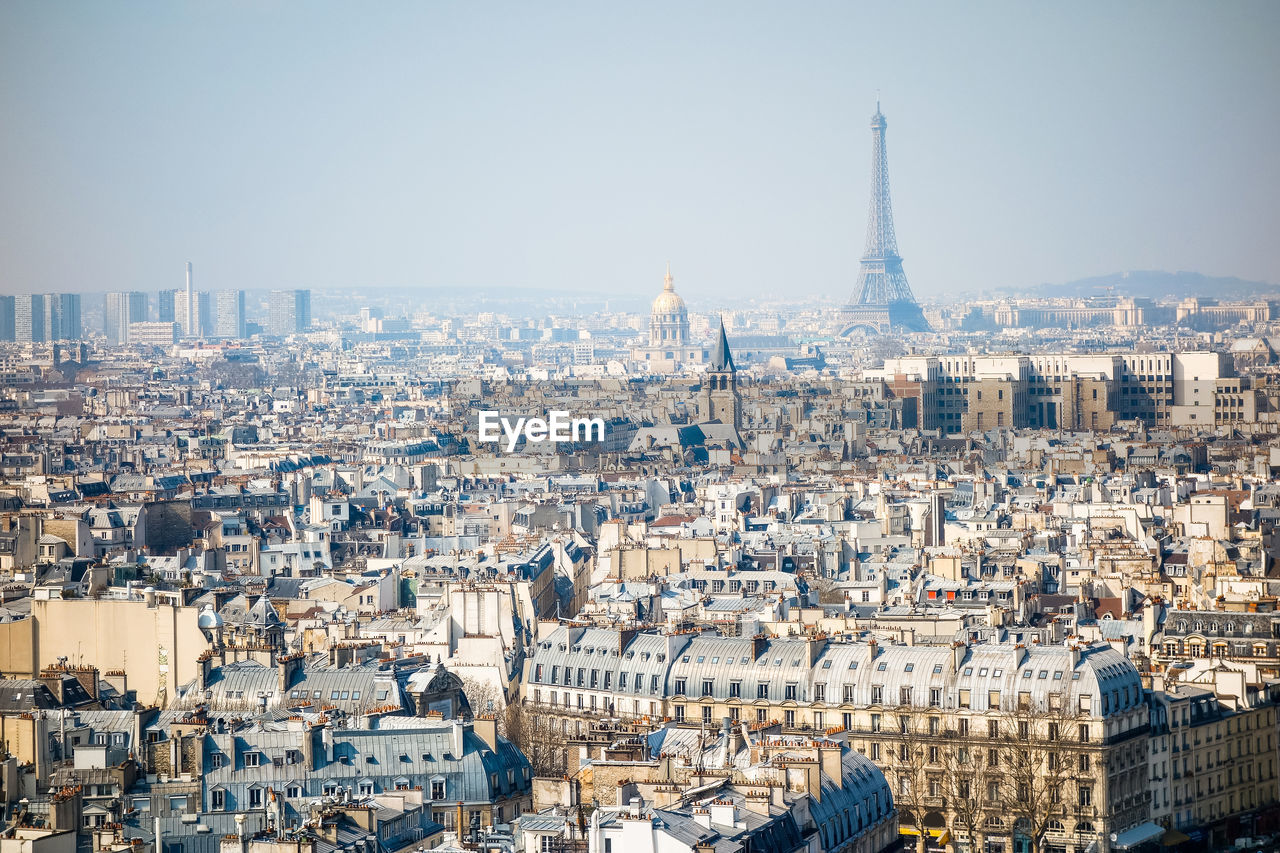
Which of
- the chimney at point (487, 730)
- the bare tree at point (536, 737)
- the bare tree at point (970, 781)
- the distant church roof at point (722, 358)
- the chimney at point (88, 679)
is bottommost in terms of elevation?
the bare tree at point (970, 781)

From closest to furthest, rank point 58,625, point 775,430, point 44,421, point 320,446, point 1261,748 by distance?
point 1261,748 < point 58,625 < point 320,446 < point 775,430 < point 44,421

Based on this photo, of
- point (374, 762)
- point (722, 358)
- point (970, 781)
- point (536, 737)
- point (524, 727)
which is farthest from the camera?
point (722, 358)

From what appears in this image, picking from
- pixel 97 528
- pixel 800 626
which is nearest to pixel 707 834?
pixel 800 626

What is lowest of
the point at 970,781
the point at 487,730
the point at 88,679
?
the point at 970,781

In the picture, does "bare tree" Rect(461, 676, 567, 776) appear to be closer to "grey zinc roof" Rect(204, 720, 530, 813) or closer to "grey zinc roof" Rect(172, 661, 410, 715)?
"grey zinc roof" Rect(204, 720, 530, 813)

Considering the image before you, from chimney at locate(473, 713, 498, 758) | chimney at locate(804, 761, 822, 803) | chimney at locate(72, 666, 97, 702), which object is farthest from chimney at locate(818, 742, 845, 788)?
chimney at locate(72, 666, 97, 702)

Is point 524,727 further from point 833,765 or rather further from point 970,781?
point 833,765

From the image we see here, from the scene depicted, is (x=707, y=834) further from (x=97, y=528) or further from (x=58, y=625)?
(x=97, y=528)

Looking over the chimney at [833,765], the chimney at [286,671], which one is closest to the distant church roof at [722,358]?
the chimney at [286,671]

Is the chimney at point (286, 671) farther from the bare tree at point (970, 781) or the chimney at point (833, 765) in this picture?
the chimney at point (833, 765)

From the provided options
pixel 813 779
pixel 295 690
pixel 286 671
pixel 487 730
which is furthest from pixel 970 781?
pixel 286 671

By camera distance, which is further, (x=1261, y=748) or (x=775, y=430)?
(x=775, y=430)
